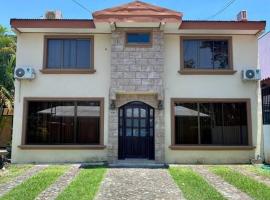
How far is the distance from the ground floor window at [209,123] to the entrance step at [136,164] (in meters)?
1.40

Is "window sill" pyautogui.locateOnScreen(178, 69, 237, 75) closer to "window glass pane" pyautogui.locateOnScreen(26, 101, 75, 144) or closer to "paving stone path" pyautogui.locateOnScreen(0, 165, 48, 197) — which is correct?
"window glass pane" pyautogui.locateOnScreen(26, 101, 75, 144)

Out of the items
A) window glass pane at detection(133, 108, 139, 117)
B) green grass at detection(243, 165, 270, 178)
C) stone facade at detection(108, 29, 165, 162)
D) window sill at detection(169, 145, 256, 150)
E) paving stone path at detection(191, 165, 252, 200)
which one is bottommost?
paving stone path at detection(191, 165, 252, 200)

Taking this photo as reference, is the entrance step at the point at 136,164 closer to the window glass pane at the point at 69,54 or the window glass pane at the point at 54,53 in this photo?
the window glass pane at the point at 69,54

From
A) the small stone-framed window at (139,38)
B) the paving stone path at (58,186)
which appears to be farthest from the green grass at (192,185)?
the small stone-framed window at (139,38)

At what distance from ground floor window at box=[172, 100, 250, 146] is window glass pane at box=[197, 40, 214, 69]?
1574 millimetres

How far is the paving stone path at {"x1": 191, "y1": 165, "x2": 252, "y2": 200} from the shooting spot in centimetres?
812

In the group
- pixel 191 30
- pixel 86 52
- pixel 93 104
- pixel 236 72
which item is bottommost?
pixel 93 104

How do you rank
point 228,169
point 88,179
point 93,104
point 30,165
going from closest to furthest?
point 88,179 < point 228,169 < point 30,165 < point 93,104

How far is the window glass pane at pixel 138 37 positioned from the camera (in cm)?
1396

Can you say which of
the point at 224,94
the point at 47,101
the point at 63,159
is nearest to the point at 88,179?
the point at 63,159

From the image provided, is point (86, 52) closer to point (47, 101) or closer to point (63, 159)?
point (47, 101)

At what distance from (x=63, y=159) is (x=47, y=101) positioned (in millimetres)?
2546

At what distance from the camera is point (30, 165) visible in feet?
42.9

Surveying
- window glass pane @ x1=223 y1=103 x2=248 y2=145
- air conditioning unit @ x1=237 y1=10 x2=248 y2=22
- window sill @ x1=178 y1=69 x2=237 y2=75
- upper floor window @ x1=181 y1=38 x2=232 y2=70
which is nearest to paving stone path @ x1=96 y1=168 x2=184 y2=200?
window glass pane @ x1=223 y1=103 x2=248 y2=145
